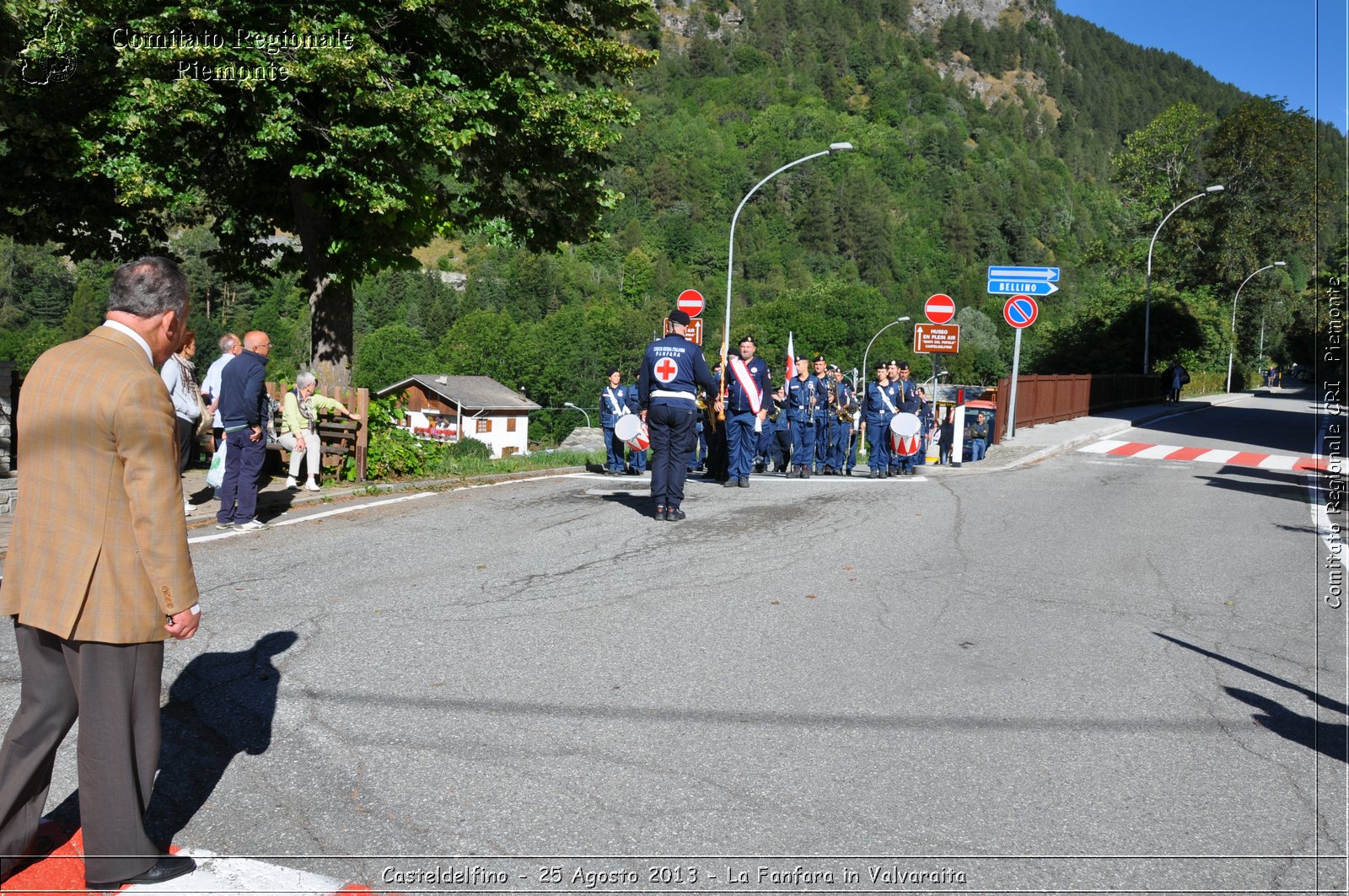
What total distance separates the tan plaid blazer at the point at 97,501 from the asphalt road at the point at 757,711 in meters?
0.94

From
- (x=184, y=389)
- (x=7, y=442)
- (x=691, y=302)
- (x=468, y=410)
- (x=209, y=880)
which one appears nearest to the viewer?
(x=209, y=880)

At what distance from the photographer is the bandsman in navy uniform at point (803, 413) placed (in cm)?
1633

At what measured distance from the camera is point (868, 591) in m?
7.80

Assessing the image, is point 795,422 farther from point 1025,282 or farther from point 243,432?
point 243,432

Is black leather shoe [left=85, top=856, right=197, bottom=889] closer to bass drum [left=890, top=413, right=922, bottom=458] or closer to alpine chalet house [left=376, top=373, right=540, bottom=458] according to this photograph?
bass drum [left=890, top=413, right=922, bottom=458]

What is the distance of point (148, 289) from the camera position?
3.54 metres

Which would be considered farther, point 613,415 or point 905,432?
point 613,415

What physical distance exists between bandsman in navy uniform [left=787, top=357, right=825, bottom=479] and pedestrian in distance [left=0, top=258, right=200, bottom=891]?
13160mm

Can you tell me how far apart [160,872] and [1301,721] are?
493 centimetres

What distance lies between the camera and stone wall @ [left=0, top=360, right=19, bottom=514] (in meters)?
10.0

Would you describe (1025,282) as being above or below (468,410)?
above

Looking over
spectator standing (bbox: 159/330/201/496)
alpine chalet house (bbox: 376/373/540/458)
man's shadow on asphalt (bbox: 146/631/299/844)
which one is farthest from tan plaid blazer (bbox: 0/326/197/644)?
alpine chalet house (bbox: 376/373/540/458)

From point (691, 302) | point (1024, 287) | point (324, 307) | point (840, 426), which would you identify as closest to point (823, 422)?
point (840, 426)

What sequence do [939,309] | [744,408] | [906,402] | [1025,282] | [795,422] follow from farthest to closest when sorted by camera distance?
[1025,282] → [939,309] → [795,422] → [906,402] → [744,408]
